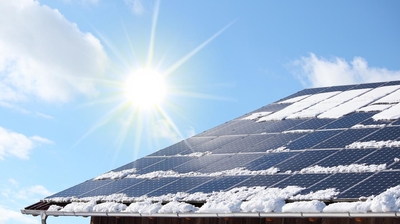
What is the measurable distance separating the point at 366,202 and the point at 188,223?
14.9 feet

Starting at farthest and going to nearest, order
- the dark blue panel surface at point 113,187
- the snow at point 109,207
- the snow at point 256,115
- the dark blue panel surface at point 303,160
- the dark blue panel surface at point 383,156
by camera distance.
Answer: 1. the snow at point 256,115
2. the dark blue panel surface at point 113,187
3. the snow at point 109,207
4. the dark blue panel surface at point 303,160
5. the dark blue panel surface at point 383,156

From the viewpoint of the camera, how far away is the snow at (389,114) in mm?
14116

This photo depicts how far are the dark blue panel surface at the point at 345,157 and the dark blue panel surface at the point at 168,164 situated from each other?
4444 mm

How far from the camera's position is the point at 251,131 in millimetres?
17000

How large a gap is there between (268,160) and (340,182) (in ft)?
9.81

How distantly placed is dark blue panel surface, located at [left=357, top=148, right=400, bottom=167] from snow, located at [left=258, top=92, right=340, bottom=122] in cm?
614

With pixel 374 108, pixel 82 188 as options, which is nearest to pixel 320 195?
pixel 374 108

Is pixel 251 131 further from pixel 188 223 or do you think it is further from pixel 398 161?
pixel 398 161

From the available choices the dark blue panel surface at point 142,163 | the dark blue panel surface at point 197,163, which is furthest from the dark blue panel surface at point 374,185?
the dark blue panel surface at point 142,163

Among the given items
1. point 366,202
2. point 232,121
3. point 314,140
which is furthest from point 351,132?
point 232,121

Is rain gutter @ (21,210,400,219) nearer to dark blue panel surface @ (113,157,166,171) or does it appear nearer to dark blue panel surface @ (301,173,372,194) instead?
dark blue panel surface @ (301,173,372,194)

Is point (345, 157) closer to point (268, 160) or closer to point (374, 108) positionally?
point (268, 160)

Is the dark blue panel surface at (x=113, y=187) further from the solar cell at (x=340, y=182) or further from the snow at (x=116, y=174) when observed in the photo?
the solar cell at (x=340, y=182)

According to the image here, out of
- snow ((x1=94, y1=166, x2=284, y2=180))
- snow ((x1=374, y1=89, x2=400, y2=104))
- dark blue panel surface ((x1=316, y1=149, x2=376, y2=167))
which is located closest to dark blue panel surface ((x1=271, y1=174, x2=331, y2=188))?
dark blue panel surface ((x1=316, y1=149, x2=376, y2=167))
